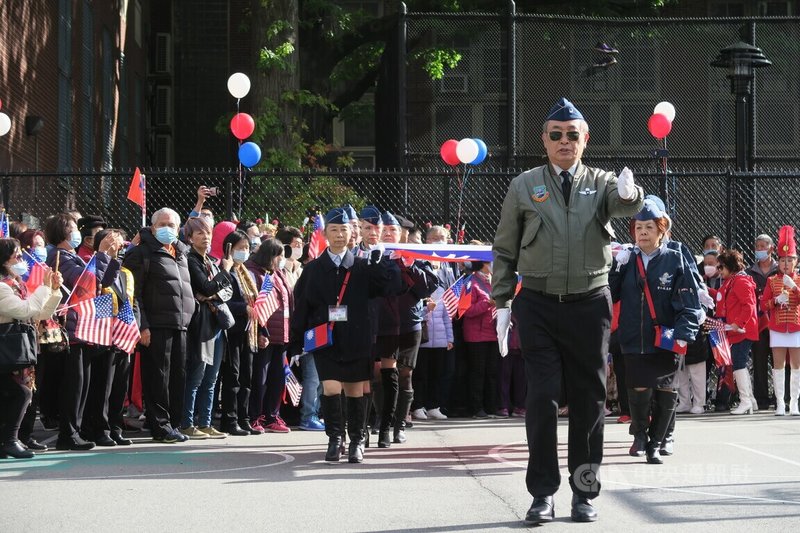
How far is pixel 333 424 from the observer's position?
10406 mm

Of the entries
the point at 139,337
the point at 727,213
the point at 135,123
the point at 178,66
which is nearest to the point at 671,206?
the point at 727,213

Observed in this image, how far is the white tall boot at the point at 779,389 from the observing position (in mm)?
15339

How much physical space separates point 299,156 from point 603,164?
529 cm

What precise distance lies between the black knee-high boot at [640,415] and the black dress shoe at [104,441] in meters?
4.60

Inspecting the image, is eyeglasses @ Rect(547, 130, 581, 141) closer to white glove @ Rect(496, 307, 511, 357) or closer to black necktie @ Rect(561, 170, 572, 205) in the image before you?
black necktie @ Rect(561, 170, 572, 205)

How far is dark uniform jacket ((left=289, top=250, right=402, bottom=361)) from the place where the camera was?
34.1 ft

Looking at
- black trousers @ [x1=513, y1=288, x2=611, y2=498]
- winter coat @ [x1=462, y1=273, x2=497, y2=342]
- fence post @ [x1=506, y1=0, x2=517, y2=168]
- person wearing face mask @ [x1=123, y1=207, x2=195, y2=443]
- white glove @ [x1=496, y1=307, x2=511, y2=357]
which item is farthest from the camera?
fence post @ [x1=506, y1=0, x2=517, y2=168]

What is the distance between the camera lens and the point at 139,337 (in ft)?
37.7

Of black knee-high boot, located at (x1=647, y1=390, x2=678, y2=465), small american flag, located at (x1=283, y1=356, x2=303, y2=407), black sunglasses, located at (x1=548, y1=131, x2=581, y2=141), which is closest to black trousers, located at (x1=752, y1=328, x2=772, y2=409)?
black knee-high boot, located at (x1=647, y1=390, x2=678, y2=465)

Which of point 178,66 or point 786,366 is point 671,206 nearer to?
point 786,366

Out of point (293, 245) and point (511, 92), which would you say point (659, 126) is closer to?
point (511, 92)

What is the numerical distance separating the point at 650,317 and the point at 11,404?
5276mm

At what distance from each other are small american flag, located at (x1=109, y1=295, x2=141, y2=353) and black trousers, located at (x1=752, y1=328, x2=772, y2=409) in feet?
27.9

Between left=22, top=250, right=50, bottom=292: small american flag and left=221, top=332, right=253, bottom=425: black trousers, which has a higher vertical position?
left=22, top=250, right=50, bottom=292: small american flag
